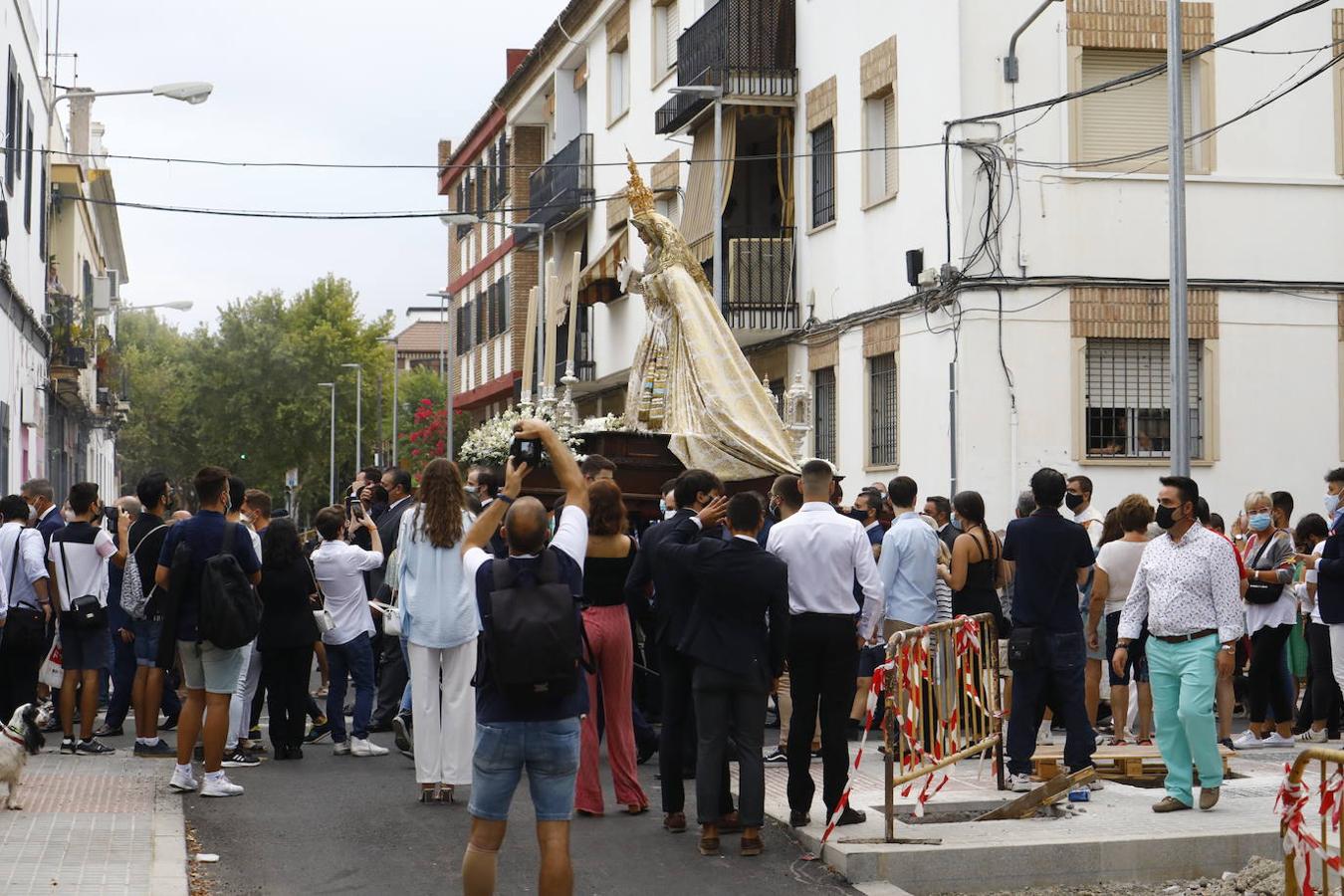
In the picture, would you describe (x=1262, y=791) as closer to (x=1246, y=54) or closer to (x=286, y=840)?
(x=286, y=840)

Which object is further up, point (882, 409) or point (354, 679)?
point (882, 409)

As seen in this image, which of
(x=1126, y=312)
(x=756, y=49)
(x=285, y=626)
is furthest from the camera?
(x=756, y=49)

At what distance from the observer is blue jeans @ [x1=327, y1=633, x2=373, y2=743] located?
40.5 ft

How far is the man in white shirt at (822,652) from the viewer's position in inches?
361

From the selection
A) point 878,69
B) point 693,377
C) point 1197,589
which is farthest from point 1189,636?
point 878,69

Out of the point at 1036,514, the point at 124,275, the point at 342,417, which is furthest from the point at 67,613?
the point at 342,417

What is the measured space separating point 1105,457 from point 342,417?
64279 mm

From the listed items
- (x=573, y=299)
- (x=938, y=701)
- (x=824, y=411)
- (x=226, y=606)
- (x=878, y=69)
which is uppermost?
(x=878, y=69)

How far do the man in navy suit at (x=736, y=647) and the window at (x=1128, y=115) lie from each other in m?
12.6

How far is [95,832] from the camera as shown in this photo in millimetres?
8977

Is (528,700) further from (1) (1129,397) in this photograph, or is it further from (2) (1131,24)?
(2) (1131,24)

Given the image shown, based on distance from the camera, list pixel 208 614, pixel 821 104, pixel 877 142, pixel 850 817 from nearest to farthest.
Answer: pixel 850 817 → pixel 208 614 → pixel 877 142 → pixel 821 104

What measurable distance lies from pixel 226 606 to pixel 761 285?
638 inches

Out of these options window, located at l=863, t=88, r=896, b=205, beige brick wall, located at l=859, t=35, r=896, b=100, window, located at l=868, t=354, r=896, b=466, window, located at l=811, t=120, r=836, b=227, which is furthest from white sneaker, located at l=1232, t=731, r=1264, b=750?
window, located at l=811, t=120, r=836, b=227
